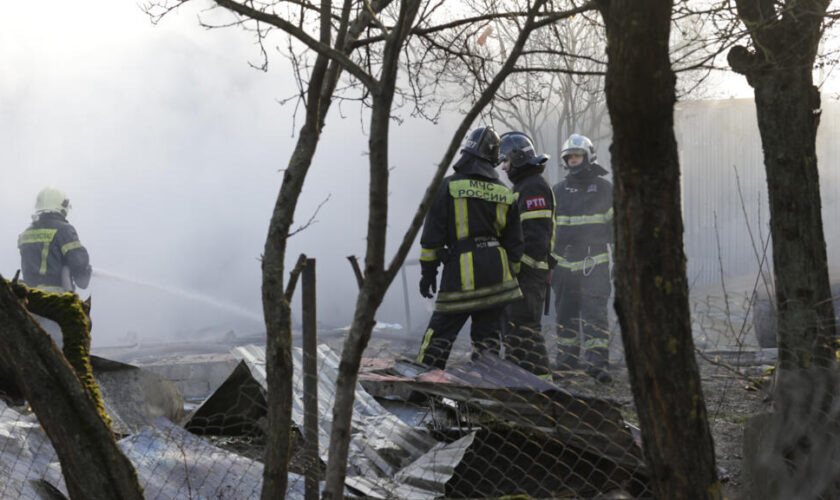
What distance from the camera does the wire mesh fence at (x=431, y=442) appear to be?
3307 millimetres

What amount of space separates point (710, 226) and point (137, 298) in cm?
1465

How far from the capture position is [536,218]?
6102mm

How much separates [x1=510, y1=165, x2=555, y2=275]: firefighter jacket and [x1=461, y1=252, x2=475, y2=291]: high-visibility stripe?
809 millimetres

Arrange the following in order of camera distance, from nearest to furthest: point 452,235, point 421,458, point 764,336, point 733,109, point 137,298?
point 421,458
point 452,235
point 764,336
point 733,109
point 137,298

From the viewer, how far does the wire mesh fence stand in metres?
3.31

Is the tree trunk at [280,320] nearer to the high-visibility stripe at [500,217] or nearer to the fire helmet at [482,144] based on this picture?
the fire helmet at [482,144]

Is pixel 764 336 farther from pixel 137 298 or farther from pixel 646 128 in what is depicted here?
pixel 137 298

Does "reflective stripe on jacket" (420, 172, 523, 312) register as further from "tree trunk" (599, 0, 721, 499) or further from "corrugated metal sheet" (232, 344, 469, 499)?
"tree trunk" (599, 0, 721, 499)

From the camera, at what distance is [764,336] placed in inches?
340

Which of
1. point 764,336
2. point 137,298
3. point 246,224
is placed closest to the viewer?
point 764,336

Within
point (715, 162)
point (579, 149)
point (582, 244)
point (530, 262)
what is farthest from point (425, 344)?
point (715, 162)

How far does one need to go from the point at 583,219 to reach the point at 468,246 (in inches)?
84.1

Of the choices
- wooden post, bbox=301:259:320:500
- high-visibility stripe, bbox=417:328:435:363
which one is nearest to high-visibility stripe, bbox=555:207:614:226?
high-visibility stripe, bbox=417:328:435:363

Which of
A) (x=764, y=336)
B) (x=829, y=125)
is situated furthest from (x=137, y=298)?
(x=829, y=125)
